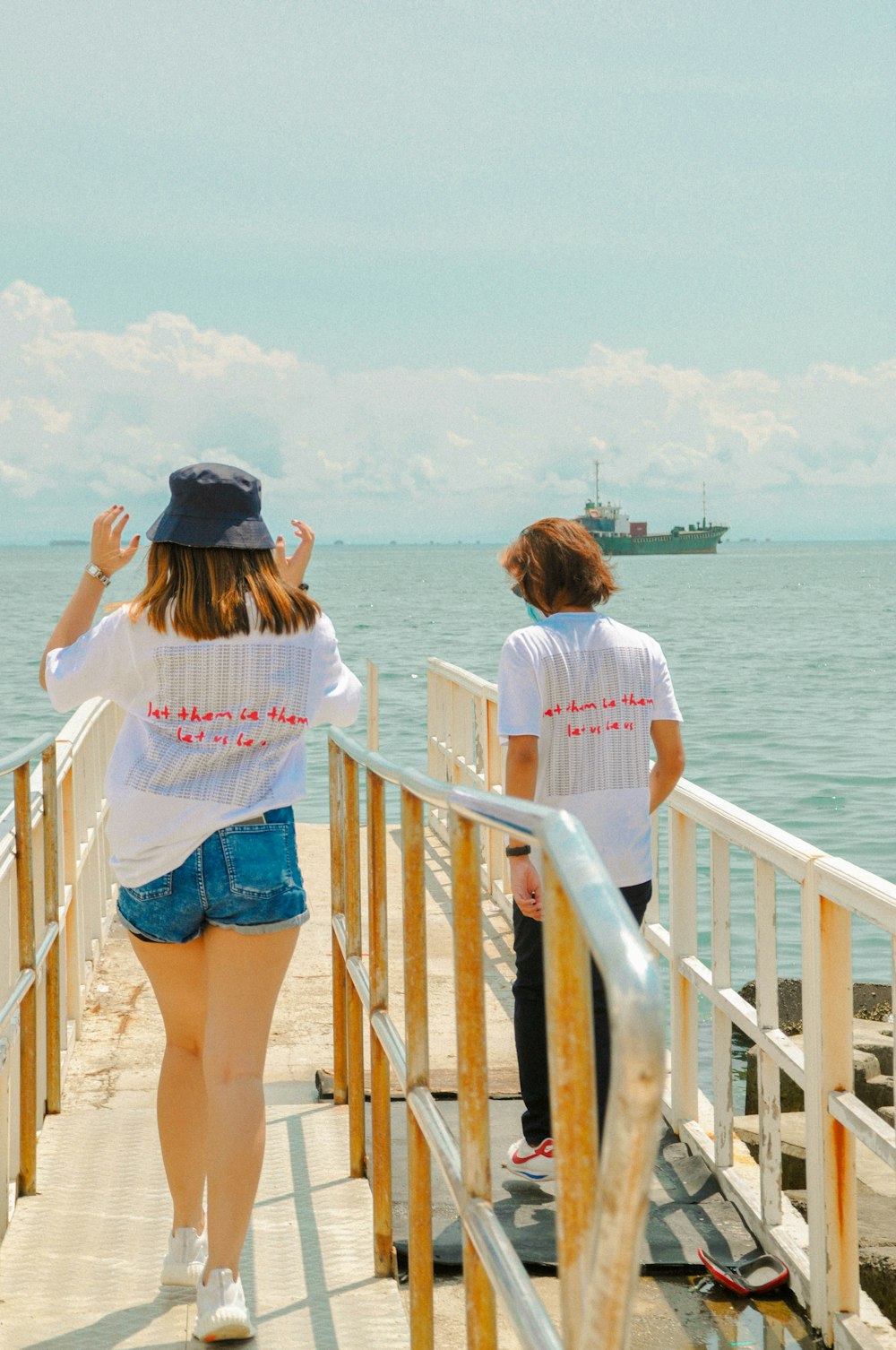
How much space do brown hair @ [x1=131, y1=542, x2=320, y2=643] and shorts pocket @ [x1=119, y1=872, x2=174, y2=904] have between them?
44cm

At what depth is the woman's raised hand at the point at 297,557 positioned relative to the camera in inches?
118

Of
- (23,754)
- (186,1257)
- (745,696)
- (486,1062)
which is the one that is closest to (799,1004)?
(186,1257)

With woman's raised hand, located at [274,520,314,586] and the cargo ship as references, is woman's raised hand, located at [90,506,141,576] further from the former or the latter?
the cargo ship

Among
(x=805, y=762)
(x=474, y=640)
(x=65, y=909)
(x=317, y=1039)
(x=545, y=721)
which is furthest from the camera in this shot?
(x=474, y=640)

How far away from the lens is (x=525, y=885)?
344 cm

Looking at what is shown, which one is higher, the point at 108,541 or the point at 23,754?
the point at 108,541

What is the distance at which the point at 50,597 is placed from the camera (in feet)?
325

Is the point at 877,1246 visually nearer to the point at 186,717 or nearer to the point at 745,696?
the point at 186,717

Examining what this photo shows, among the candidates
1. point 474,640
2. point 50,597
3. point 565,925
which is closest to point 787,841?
point 565,925

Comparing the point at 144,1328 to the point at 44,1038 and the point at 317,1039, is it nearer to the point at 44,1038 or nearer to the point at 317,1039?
the point at 44,1038

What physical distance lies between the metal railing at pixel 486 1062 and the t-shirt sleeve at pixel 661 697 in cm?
79

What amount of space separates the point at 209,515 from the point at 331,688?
39cm

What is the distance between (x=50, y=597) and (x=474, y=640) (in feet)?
174

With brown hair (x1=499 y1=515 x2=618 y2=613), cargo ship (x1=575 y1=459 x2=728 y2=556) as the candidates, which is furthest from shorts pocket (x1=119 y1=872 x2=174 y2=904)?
cargo ship (x1=575 y1=459 x2=728 y2=556)
